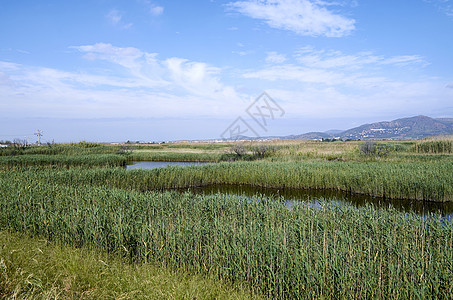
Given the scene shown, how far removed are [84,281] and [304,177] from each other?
478 inches

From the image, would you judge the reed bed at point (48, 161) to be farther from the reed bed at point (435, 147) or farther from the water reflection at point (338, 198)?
the reed bed at point (435, 147)

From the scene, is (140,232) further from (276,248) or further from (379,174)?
(379,174)

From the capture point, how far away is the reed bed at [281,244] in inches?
136

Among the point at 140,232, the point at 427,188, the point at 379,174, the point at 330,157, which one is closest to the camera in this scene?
the point at 140,232

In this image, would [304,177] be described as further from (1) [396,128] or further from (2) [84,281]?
(1) [396,128]

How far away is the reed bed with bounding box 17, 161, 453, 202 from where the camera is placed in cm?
1102

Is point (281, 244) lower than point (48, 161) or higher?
lower

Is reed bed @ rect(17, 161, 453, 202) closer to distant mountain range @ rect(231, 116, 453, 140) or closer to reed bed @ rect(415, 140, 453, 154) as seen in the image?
reed bed @ rect(415, 140, 453, 154)

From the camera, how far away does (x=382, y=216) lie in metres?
5.33

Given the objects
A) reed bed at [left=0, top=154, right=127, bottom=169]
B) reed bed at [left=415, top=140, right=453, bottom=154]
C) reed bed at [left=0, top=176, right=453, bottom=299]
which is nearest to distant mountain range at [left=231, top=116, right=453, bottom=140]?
reed bed at [left=415, top=140, right=453, bottom=154]

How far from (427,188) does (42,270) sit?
1213 cm

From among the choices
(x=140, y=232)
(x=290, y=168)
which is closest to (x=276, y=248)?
(x=140, y=232)

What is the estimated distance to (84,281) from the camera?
11.0 feet

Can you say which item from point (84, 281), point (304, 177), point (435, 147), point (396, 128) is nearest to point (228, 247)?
point (84, 281)
